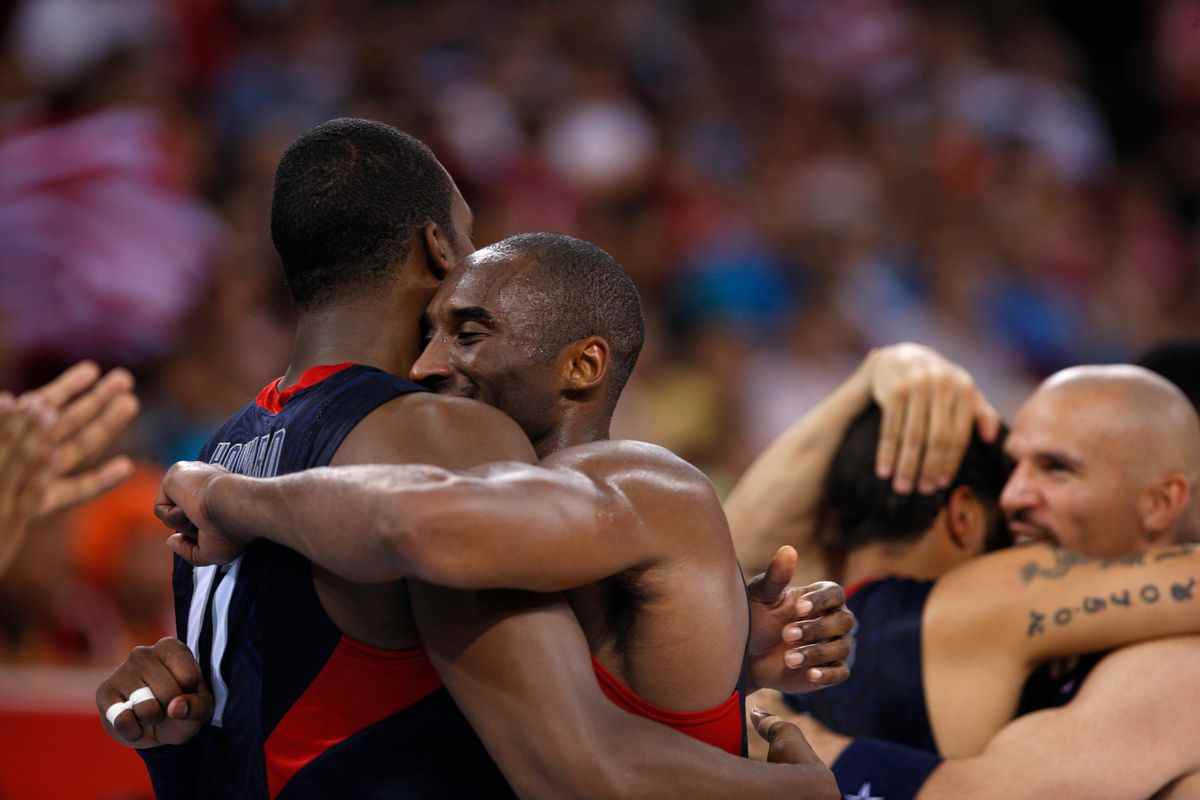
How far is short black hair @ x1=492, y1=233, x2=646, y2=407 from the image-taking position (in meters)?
2.67

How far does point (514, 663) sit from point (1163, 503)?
81.0 inches

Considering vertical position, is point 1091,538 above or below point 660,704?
below

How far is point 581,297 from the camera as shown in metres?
2.70

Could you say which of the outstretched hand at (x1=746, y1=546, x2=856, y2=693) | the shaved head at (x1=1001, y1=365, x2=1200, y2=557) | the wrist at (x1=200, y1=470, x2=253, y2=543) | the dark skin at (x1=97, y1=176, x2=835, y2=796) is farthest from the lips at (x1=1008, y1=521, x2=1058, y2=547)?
the wrist at (x1=200, y1=470, x2=253, y2=543)

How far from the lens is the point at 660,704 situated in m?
2.48

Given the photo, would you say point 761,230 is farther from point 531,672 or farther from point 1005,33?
point 531,672

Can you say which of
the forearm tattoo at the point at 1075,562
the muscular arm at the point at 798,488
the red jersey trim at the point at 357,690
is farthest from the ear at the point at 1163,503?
the red jersey trim at the point at 357,690

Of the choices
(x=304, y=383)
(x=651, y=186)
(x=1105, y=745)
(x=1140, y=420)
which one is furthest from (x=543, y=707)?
(x=651, y=186)

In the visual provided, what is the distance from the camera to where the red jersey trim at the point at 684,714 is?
2.47 m

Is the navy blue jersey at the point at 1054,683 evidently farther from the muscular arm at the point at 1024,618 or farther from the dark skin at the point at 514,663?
the dark skin at the point at 514,663

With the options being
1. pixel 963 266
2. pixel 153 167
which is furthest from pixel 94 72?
pixel 963 266

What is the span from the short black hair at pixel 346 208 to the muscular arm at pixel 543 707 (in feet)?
2.20

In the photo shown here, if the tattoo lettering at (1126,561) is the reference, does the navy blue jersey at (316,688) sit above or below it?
above

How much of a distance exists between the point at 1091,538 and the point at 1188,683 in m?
0.47
